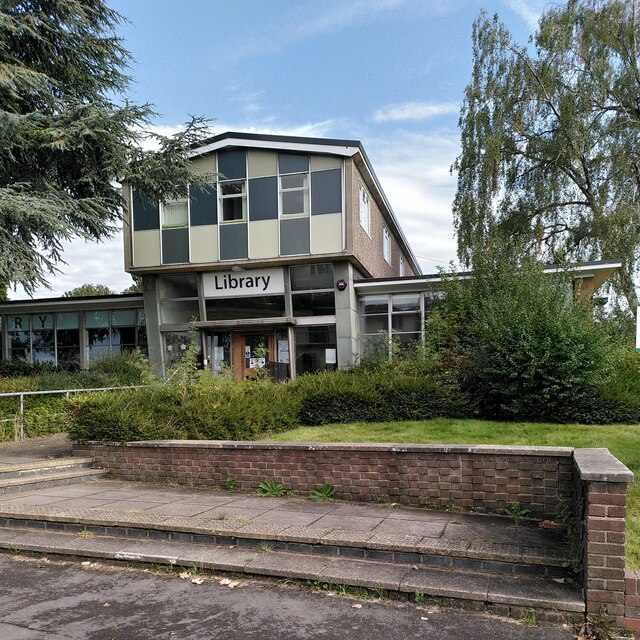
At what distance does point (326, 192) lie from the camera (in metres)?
17.0

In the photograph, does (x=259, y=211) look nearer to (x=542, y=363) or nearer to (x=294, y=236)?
(x=294, y=236)

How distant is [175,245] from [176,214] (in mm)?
983

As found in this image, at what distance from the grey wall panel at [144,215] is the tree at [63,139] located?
2160 mm

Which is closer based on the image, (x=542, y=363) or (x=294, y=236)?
(x=542, y=363)

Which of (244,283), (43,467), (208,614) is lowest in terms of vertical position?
(208,614)

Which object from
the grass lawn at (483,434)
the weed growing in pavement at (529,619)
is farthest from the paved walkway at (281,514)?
the grass lawn at (483,434)

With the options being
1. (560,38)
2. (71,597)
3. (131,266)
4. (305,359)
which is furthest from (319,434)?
(560,38)

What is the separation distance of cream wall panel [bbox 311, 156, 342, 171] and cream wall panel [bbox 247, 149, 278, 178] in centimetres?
117

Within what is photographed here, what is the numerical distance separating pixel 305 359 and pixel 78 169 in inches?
322

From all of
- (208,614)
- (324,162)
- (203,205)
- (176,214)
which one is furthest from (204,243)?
(208,614)

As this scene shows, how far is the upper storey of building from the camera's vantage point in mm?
16922

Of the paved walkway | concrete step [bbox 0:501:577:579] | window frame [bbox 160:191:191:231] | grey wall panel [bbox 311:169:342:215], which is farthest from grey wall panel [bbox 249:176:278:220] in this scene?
concrete step [bbox 0:501:577:579]

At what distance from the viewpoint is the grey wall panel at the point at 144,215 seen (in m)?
18.5

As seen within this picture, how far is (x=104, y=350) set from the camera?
69.5ft
